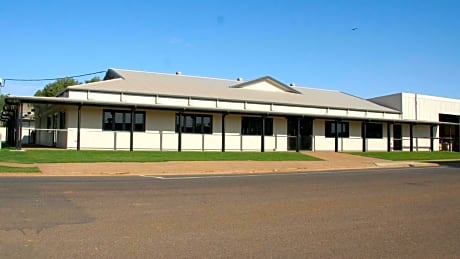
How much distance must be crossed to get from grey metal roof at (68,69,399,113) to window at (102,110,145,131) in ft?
4.62

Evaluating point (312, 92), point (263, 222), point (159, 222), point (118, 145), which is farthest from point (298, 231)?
point (312, 92)

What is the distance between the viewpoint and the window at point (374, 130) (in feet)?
131

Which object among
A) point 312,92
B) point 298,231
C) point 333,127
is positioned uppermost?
point 312,92

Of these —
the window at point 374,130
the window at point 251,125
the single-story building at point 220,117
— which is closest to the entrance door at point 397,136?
the single-story building at point 220,117

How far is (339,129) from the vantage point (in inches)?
1522

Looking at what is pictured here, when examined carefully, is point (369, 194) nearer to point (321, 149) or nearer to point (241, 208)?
point (241, 208)

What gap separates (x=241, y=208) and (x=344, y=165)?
711 inches

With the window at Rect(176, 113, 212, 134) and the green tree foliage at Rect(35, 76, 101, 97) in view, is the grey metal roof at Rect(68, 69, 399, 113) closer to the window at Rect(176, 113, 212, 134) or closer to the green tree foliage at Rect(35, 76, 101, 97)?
the window at Rect(176, 113, 212, 134)

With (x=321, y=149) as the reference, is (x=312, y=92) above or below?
above

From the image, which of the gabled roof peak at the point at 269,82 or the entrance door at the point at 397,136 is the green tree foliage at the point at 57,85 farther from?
the entrance door at the point at 397,136

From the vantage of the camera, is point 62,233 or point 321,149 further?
point 321,149

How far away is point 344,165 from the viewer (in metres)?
26.7

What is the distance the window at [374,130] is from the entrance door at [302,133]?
5.85 m

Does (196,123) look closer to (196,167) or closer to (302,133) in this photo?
(302,133)
